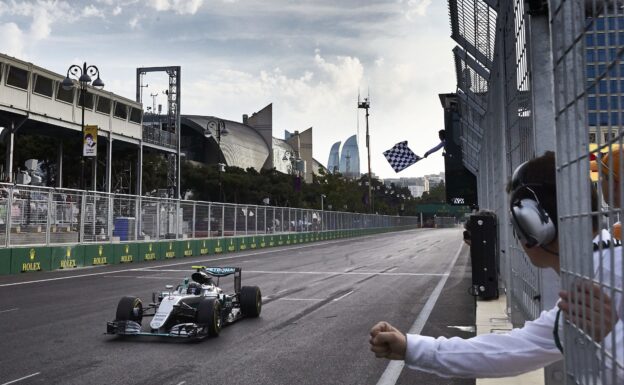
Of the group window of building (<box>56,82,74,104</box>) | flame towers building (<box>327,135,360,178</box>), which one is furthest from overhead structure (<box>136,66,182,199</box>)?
flame towers building (<box>327,135,360,178</box>)

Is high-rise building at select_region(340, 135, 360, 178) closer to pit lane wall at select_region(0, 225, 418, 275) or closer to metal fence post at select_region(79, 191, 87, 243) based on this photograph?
pit lane wall at select_region(0, 225, 418, 275)

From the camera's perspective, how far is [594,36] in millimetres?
1573

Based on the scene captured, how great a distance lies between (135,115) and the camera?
50000mm

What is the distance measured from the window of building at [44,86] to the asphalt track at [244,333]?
86.1 ft

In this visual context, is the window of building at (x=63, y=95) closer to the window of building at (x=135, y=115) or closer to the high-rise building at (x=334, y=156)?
the window of building at (x=135, y=115)

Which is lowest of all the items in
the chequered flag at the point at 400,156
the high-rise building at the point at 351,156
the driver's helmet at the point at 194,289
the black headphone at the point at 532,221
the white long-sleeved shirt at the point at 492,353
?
the driver's helmet at the point at 194,289

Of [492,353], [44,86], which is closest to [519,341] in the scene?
[492,353]

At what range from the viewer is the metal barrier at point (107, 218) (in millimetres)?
18172

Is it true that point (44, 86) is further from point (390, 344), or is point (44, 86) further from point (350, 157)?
point (350, 157)

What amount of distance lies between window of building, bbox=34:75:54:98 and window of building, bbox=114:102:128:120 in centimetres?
793

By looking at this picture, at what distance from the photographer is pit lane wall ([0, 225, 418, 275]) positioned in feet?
59.0

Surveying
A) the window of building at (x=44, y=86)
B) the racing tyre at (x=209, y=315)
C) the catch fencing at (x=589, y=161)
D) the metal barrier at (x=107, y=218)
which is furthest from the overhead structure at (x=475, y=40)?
the window of building at (x=44, y=86)

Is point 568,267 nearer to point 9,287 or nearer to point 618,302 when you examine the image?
point 618,302

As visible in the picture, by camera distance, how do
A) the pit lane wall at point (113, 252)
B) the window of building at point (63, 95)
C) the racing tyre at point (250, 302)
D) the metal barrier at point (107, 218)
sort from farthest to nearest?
the window of building at point (63, 95) → the metal barrier at point (107, 218) → the pit lane wall at point (113, 252) → the racing tyre at point (250, 302)
